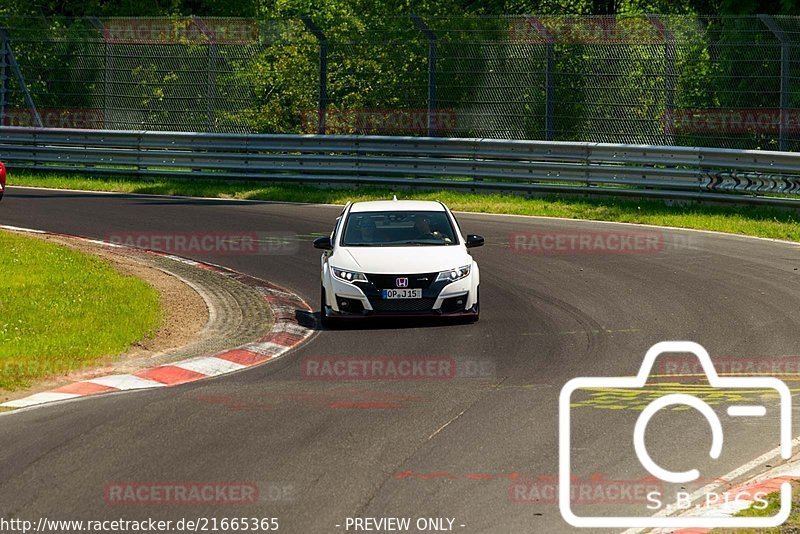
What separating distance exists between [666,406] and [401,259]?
4.86 m

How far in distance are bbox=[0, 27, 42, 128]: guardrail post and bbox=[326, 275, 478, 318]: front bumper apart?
18440 millimetres

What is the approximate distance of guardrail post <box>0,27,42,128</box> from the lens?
3005cm

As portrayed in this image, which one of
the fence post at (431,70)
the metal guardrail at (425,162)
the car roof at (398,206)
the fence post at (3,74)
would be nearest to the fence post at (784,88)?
the metal guardrail at (425,162)

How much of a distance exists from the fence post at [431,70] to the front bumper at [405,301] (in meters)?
12.8

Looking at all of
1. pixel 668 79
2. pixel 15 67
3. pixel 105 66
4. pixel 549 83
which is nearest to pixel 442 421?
pixel 668 79

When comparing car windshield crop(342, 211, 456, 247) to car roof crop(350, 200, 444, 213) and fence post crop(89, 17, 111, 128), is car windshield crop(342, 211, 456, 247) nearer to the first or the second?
car roof crop(350, 200, 444, 213)

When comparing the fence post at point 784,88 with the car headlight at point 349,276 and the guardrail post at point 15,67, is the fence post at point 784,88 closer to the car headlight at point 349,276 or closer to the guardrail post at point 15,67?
the car headlight at point 349,276

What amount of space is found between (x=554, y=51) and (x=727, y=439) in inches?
673

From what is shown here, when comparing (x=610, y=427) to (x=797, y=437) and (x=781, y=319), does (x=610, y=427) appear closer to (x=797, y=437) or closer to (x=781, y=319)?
(x=797, y=437)

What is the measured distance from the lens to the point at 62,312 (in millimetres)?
14281

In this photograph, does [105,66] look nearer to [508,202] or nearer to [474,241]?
[508,202]

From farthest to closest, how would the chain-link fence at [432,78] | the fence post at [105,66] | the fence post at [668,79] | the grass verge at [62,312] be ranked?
the fence post at [105,66] < the fence post at [668,79] < the chain-link fence at [432,78] < the grass verge at [62,312]

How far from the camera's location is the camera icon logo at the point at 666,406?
7.14 meters

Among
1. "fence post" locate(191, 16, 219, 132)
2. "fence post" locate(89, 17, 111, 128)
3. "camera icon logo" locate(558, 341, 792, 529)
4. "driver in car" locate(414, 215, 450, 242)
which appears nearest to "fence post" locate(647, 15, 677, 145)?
"fence post" locate(191, 16, 219, 132)
